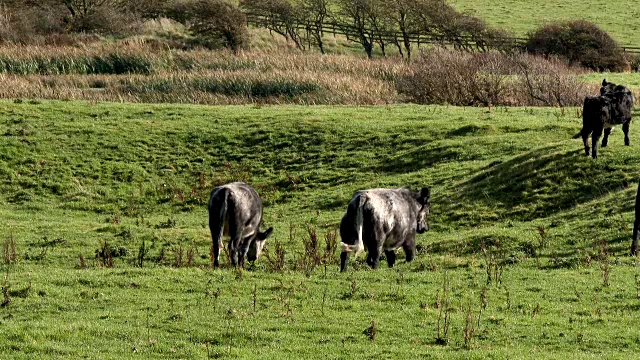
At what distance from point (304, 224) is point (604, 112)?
31.9 ft

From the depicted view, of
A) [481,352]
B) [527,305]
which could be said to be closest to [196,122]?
[527,305]

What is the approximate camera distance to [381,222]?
21.2 metres

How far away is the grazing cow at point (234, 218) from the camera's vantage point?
→ 71.4ft

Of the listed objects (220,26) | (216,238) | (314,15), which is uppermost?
(216,238)

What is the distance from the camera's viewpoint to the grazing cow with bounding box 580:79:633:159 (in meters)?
29.8

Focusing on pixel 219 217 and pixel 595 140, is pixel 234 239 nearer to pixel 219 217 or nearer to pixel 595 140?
pixel 219 217

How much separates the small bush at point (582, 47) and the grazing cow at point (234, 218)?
60.7 meters

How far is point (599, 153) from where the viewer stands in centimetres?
3158

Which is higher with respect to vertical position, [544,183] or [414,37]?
[544,183]

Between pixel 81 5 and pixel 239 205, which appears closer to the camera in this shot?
pixel 239 205

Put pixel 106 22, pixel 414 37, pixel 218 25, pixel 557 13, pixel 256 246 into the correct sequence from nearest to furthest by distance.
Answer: pixel 256 246 < pixel 106 22 < pixel 218 25 < pixel 414 37 < pixel 557 13

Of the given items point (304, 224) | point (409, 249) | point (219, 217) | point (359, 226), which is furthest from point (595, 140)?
point (219, 217)

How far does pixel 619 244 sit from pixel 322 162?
1674 cm

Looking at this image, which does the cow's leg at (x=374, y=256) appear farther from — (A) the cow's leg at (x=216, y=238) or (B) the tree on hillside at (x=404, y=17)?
(B) the tree on hillside at (x=404, y=17)
